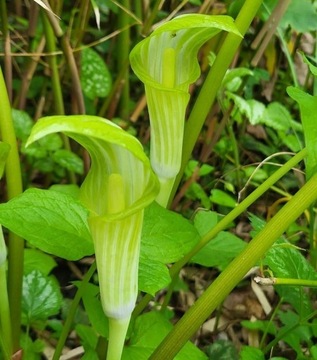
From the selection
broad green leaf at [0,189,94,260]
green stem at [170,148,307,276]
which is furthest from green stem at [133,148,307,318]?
broad green leaf at [0,189,94,260]

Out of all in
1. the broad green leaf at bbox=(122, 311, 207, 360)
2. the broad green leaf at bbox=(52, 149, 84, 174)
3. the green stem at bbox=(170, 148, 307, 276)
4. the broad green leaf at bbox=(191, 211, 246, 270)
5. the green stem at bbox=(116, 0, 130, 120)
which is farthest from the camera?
the green stem at bbox=(116, 0, 130, 120)

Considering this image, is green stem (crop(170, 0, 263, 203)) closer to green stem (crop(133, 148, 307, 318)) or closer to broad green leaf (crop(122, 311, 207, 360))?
green stem (crop(133, 148, 307, 318))

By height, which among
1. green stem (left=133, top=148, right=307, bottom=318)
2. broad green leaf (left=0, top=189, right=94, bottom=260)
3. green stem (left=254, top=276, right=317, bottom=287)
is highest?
green stem (left=133, top=148, right=307, bottom=318)

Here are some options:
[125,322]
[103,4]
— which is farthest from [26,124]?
[125,322]

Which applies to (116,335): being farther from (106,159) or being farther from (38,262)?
(38,262)

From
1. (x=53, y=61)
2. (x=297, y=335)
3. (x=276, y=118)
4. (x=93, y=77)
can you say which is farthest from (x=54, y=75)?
(x=297, y=335)

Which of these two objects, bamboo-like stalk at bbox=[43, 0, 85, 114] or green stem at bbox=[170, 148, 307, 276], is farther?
bamboo-like stalk at bbox=[43, 0, 85, 114]

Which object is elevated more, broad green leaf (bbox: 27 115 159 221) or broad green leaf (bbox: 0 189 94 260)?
broad green leaf (bbox: 27 115 159 221)
